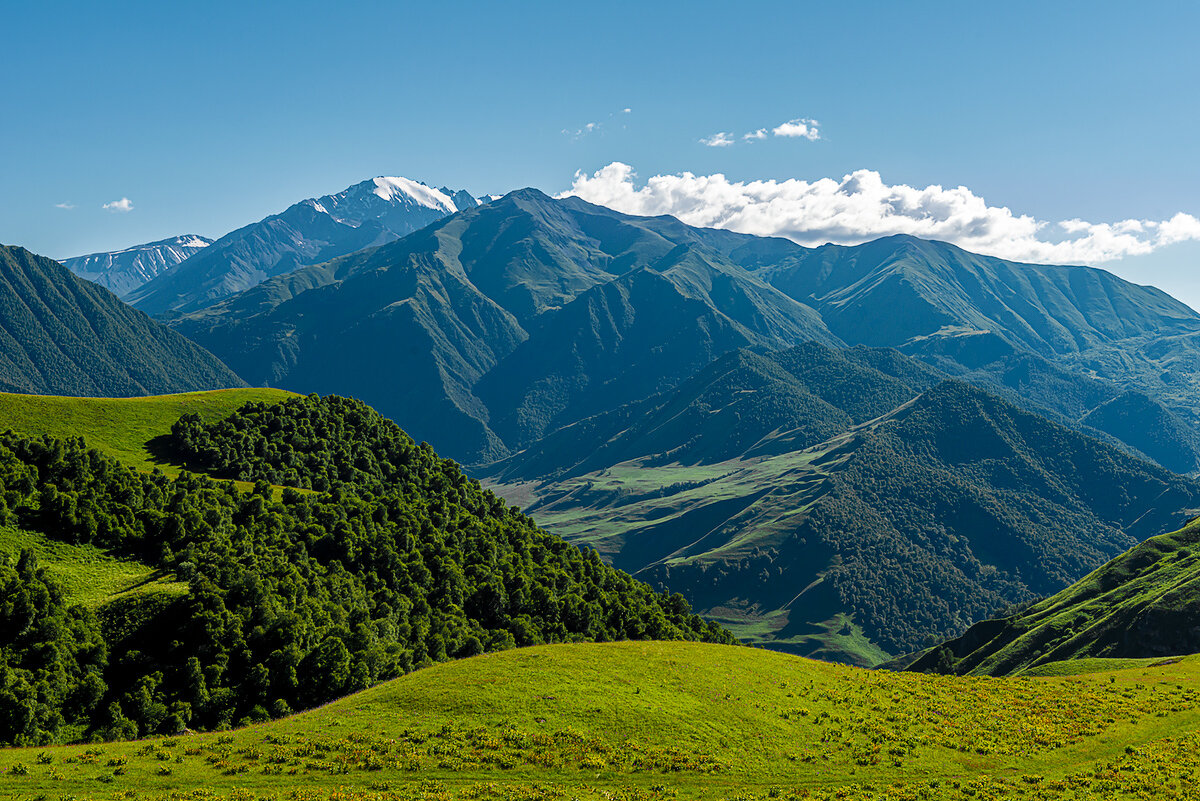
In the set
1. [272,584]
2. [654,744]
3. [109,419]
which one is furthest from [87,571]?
[654,744]

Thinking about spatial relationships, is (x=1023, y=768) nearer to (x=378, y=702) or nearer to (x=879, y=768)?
(x=879, y=768)

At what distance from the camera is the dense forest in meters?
78.0

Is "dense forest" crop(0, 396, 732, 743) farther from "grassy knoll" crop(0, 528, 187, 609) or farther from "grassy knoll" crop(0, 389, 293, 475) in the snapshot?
"grassy knoll" crop(0, 389, 293, 475)

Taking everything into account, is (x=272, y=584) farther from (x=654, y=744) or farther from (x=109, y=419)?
(x=109, y=419)

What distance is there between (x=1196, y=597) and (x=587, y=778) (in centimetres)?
19806

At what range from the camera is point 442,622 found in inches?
4732

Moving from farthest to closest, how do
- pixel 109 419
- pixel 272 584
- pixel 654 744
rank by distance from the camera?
pixel 109 419 → pixel 272 584 → pixel 654 744

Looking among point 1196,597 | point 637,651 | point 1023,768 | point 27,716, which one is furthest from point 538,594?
point 1196,597

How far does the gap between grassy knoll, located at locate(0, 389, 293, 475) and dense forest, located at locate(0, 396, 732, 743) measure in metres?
7.93

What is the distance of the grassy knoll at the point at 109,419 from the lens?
14327cm

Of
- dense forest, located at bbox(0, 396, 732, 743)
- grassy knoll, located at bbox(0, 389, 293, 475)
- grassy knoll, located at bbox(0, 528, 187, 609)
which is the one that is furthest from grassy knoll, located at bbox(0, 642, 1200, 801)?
grassy knoll, located at bbox(0, 389, 293, 475)

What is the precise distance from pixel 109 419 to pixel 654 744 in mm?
146099

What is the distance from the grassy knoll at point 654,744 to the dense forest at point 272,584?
21.8 metres

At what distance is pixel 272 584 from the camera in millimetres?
98125
